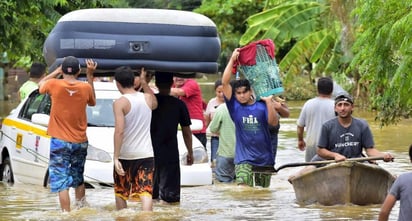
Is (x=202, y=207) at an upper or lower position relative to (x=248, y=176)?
lower

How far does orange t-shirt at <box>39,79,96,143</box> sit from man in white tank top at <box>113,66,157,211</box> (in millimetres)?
518

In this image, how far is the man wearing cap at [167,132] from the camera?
39.8 ft

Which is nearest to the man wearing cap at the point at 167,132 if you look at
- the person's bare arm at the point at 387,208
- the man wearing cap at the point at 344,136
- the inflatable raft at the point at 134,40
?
the inflatable raft at the point at 134,40

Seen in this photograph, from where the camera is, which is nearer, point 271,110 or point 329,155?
point 329,155

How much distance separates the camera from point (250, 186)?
13.6 m

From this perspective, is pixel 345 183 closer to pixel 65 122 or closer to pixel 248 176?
pixel 248 176

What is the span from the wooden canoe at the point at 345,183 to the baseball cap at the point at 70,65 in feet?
9.79

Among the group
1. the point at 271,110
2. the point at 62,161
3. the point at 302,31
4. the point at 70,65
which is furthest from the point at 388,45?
the point at 302,31

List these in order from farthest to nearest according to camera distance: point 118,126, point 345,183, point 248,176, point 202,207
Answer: point 248,176, point 202,207, point 345,183, point 118,126

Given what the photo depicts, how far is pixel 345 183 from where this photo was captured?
12148 millimetres

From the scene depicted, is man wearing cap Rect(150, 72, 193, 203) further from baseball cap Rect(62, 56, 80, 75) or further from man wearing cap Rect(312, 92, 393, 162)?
man wearing cap Rect(312, 92, 393, 162)

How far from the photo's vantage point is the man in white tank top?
11.1m

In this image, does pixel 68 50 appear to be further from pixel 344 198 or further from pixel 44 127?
pixel 344 198

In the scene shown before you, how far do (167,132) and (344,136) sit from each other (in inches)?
80.0
